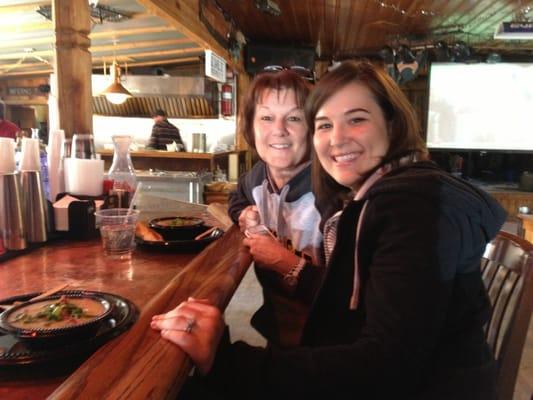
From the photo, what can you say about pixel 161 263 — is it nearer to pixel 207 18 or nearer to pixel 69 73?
pixel 69 73

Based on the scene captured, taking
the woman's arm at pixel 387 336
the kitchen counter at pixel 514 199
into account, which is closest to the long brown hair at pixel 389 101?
the woman's arm at pixel 387 336

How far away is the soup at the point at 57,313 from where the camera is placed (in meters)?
0.76

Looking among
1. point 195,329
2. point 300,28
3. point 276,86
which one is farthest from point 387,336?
point 300,28

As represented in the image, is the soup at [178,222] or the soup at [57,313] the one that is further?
the soup at [178,222]

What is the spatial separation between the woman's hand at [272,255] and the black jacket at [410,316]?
0.61 m

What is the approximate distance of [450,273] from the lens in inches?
32.9

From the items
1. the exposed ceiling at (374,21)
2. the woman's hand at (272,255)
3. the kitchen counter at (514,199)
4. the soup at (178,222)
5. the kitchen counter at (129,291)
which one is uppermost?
the exposed ceiling at (374,21)

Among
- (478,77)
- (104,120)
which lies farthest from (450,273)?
(104,120)

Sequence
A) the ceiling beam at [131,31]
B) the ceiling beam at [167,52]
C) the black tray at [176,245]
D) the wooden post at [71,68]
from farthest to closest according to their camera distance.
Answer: the ceiling beam at [167,52] → the ceiling beam at [131,31] → the wooden post at [71,68] → the black tray at [176,245]

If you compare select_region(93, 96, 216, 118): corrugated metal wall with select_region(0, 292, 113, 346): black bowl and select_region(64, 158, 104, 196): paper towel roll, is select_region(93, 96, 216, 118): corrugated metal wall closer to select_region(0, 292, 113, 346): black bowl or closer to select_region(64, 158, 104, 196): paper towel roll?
select_region(64, 158, 104, 196): paper towel roll

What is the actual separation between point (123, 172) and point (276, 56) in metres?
5.21

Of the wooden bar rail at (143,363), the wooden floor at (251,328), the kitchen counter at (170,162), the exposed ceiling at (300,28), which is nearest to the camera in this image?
the wooden bar rail at (143,363)

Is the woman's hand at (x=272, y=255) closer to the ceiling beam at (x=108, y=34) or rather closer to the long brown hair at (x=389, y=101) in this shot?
the long brown hair at (x=389, y=101)

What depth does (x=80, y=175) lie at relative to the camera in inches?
65.5
